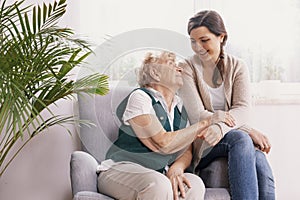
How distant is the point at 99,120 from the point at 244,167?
76 cm

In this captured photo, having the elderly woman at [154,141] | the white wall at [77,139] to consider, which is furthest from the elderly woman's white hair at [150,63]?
the white wall at [77,139]

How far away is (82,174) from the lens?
2.24 m

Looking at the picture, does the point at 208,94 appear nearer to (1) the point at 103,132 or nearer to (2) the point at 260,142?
(2) the point at 260,142

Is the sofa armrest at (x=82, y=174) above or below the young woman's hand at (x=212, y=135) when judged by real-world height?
below

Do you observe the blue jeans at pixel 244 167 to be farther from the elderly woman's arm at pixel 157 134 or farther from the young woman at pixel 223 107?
the elderly woman's arm at pixel 157 134

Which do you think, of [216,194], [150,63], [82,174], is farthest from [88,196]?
[150,63]

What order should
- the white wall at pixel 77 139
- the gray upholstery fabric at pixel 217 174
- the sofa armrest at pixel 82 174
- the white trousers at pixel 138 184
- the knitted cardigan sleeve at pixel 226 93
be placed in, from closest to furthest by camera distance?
the white trousers at pixel 138 184
the sofa armrest at pixel 82 174
the gray upholstery fabric at pixel 217 174
the knitted cardigan sleeve at pixel 226 93
the white wall at pixel 77 139

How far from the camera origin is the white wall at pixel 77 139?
113 inches

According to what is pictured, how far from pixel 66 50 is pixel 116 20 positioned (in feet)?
2.90

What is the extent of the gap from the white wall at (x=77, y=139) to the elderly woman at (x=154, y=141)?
0.56 m

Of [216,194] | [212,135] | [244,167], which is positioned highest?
[212,135]

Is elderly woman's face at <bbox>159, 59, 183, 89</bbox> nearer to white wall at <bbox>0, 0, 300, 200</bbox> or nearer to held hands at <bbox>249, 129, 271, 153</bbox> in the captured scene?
held hands at <bbox>249, 129, 271, 153</bbox>

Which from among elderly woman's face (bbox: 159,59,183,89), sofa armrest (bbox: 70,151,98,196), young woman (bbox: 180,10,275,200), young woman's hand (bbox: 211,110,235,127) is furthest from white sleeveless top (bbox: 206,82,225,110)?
sofa armrest (bbox: 70,151,98,196)

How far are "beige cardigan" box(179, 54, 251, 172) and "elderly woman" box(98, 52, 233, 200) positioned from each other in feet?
0.13
